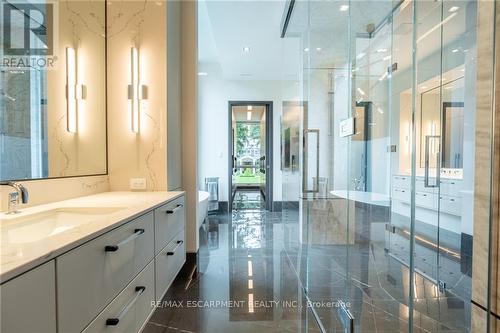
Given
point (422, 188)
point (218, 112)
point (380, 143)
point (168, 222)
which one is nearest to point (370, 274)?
point (422, 188)

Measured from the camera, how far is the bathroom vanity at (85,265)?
2.32 ft

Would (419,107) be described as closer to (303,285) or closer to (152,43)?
(303,285)

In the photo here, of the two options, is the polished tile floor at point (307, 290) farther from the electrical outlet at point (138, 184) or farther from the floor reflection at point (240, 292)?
the electrical outlet at point (138, 184)

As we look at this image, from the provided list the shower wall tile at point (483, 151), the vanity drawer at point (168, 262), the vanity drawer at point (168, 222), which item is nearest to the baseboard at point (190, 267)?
the vanity drawer at point (168, 262)

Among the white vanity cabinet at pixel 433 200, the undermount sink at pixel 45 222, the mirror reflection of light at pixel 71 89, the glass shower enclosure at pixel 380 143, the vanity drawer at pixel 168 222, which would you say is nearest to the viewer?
the undermount sink at pixel 45 222

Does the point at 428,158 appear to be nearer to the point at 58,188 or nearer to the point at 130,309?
the point at 130,309

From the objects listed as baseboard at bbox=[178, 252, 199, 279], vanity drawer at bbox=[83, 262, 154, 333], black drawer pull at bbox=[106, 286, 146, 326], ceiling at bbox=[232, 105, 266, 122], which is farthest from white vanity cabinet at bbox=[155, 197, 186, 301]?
ceiling at bbox=[232, 105, 266, 122]

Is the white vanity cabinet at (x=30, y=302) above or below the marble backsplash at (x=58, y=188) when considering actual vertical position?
below

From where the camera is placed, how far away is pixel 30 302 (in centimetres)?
71

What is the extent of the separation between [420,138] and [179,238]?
3.10m

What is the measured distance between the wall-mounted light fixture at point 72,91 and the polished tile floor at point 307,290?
1569 mm

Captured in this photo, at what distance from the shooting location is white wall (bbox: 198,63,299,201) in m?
5.89

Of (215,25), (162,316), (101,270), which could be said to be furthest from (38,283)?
(215,25)

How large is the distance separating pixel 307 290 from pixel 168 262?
4.24ft
